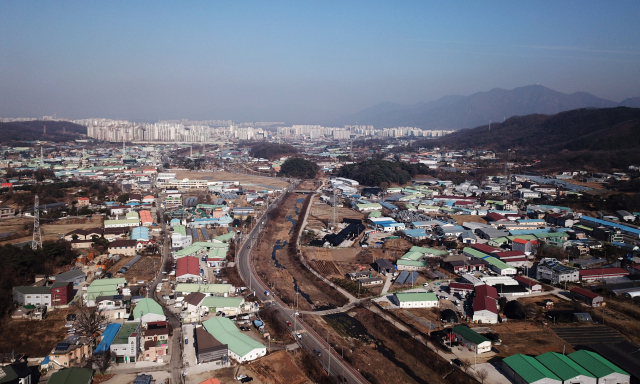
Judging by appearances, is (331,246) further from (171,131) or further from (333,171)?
(171,131)

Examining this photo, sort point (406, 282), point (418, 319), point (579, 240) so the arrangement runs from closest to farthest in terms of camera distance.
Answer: point (418, 319) → point (406, 282) → point (579, 240)

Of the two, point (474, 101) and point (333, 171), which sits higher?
point (474, 101)

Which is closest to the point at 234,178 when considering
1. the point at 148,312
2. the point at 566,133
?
the point at 148,312

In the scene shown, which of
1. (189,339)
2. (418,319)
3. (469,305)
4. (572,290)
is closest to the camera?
(189,339)

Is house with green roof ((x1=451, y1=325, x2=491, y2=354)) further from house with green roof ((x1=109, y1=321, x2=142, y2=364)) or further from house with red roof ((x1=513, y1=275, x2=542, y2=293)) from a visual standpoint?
house with green roof ((x1=109, y1=321, x2=142, y2=364))

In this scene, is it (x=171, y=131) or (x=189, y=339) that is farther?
(x=171, y=131)

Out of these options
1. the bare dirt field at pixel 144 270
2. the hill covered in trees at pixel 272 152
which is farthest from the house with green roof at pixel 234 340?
the hill covered in trees at pixel 272 152

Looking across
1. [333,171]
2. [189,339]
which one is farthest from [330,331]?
[333,171]
